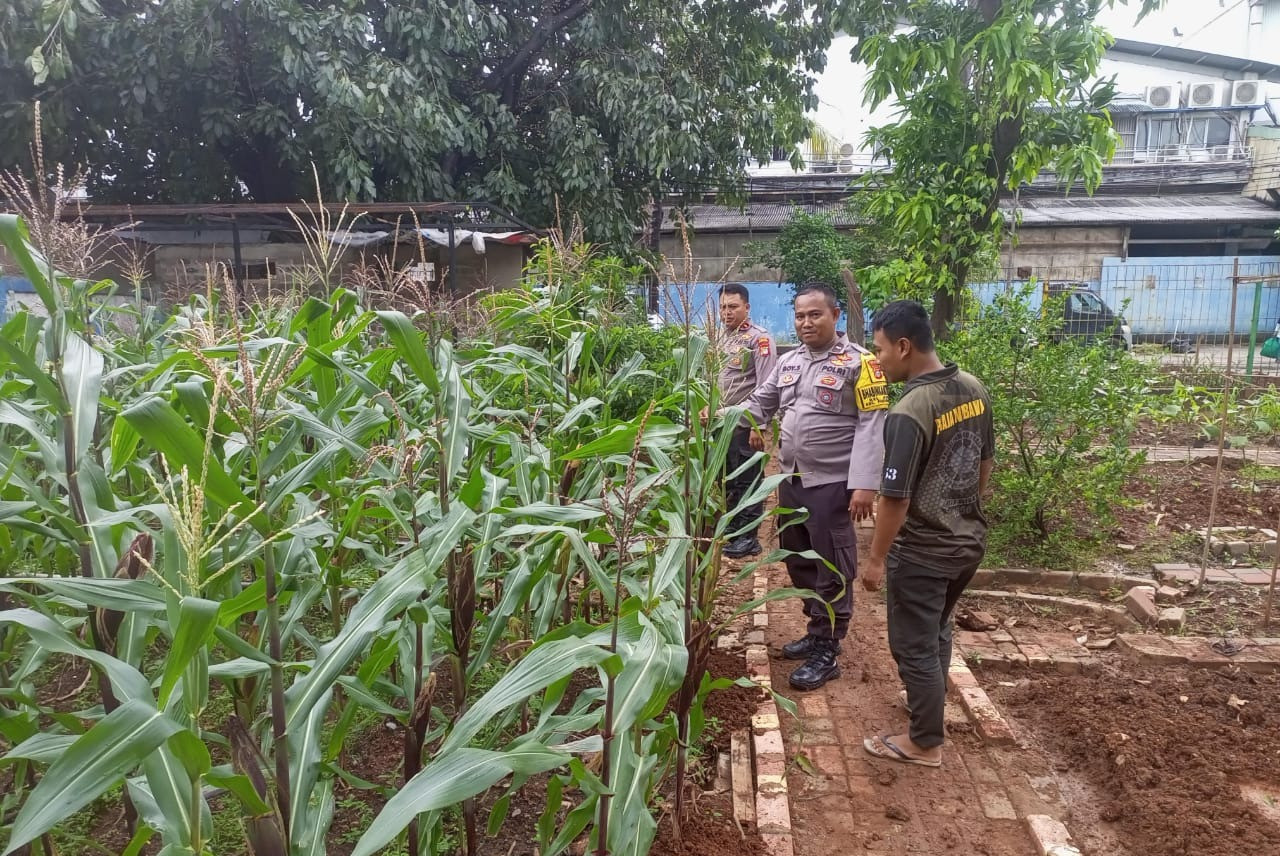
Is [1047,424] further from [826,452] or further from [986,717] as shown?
[986,717]

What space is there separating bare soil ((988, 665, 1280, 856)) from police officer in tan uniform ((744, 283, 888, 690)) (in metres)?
0.81

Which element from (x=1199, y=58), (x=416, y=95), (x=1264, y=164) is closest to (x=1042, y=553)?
(x=416, y=95)

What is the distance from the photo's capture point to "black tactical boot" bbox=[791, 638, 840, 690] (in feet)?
11.6

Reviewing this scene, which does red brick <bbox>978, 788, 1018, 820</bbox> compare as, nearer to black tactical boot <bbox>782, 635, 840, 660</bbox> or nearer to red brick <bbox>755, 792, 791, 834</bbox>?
red brick <bbox>755, 792, 791, 834</bbox>

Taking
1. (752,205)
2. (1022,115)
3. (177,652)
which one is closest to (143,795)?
(177,652)

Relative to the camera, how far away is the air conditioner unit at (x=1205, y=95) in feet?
74.4

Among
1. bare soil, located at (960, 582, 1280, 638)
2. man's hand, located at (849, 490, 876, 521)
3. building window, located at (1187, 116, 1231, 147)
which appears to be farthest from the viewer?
building window, located at (1187, 116, 1231, 147)

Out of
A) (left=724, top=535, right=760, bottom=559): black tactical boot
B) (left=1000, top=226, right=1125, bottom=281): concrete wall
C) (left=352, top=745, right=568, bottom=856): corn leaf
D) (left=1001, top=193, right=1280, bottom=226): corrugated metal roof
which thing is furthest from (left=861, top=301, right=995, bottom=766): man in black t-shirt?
(left=1000, top=226, right=1125, bottom=281): concrete wall

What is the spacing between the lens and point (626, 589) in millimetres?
2143

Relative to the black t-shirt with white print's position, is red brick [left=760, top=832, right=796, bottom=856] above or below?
below

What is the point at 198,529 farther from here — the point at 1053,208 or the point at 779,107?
the point at 1053,208

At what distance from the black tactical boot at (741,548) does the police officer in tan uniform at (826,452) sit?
4.86 feet

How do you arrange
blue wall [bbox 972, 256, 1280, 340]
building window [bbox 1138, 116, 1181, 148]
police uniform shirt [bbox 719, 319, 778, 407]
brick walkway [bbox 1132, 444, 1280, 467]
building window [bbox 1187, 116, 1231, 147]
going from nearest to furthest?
police uniform shirt [bbox 719, 319, 778, 407] → brick walkway [bbox 1132, 444, 1280, 467] → blue wall [bbox 972, 256, 1280, 340] → building window [bbox 1187, 116, 1231, 147] → building window [bbox 1138, 116, 1181, 148]

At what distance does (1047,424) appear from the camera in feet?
15.9
